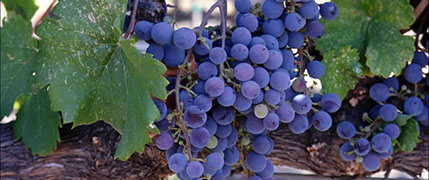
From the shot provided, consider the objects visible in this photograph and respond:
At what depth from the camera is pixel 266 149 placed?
724mm

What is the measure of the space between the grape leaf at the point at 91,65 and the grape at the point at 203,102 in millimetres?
63

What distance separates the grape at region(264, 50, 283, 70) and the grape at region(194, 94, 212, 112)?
0.09 m

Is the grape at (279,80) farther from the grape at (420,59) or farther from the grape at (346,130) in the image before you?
the grape at (420,59)

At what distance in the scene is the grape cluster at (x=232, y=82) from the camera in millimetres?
591

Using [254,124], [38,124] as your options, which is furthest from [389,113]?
[38,124]

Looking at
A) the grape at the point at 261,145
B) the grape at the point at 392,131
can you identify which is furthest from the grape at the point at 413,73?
the grape at the point at 261,145

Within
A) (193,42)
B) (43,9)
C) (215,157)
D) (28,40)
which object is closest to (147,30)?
(193,42)

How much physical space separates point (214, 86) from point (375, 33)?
44 centimetres

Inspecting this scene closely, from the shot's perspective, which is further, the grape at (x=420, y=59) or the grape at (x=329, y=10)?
the grape at (x=420, y=59)

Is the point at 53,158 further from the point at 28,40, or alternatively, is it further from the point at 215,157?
the point at 215,157

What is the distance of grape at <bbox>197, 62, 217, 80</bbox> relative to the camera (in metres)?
0.60

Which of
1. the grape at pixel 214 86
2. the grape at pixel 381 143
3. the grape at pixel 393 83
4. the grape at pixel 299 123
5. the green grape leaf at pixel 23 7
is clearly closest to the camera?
the grape at pixel 214 86

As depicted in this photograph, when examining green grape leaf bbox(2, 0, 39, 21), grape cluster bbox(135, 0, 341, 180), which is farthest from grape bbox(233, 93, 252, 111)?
green grape leaf bbox(2, 0, 39, 21)

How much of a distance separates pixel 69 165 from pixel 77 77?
1.17 ft
